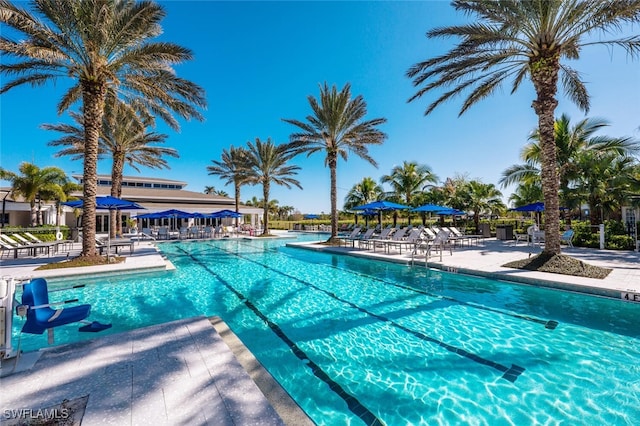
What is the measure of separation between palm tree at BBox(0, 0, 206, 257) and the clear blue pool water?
6591 mm

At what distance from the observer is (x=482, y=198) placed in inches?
951

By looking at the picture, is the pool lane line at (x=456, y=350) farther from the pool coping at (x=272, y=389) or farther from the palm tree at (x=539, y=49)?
the palm tree at (x=539, y=49)

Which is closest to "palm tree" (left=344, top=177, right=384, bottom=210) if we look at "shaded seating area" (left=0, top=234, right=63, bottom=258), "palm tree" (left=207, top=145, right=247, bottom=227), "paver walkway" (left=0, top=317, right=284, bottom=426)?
"palm tree" (left=207, top=145, right=247, bottom=227)

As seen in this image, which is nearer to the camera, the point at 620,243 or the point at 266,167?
the point at 620,243

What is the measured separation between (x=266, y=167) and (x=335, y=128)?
10948 millimetres

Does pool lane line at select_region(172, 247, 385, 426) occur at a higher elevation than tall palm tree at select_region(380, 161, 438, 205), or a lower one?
lower

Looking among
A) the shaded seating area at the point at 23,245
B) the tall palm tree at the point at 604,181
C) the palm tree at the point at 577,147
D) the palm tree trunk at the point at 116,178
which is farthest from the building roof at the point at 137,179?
the tall palm tree at the point at 604,181

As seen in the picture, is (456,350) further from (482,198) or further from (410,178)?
(410,178)

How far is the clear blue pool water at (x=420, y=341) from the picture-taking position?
133 inches

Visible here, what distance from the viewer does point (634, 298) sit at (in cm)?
666

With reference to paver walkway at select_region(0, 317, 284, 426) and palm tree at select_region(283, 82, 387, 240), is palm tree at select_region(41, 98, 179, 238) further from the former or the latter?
paver walkway at select_region(0, 317, 284, 426)

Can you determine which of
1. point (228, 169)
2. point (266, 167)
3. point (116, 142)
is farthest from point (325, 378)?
point (228, 169)

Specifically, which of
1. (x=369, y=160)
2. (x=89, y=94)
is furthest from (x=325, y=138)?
(x=89, y=94)

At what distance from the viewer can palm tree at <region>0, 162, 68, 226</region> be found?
20.9m
